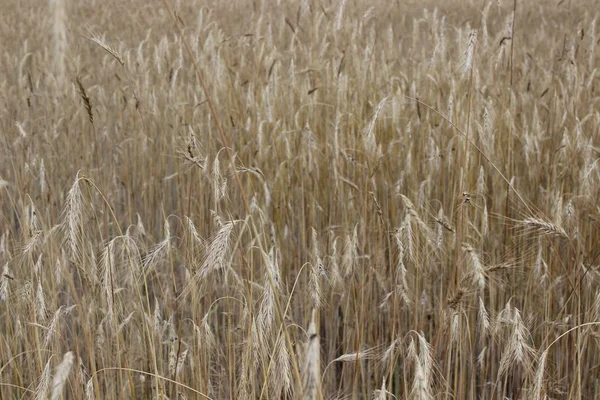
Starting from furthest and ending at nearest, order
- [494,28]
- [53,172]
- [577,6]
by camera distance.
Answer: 1. [577,6]
2. [494,28]
3. [53,172]

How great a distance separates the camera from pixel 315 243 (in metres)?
1.70

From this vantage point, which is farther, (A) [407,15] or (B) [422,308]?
(A) [407,15]

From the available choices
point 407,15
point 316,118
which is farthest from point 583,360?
point 407,15

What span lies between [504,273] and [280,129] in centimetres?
115

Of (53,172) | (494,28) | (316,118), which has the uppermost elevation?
(316,118)

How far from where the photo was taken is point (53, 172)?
3.09m

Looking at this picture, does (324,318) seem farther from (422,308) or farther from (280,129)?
(280,129)

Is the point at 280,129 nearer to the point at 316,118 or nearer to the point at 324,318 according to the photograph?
the point at 316,118

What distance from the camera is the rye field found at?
1.36 meters

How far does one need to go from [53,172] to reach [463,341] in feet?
6.73

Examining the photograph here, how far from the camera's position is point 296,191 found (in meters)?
2.51

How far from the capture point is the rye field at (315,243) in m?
1.36

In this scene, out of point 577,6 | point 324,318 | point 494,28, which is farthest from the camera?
point 577,6

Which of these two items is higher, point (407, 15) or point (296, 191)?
point (296, 191)
